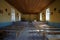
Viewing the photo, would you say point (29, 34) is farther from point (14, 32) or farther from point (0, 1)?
point (0, 1)

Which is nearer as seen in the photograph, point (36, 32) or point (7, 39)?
point (7, 39)

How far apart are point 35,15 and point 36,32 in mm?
15236

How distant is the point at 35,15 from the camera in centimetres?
2072

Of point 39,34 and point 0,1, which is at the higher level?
point 0,1

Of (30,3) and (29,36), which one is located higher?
(30,3)

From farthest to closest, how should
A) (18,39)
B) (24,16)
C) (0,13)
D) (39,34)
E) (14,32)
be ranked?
(24,16) < (0,13) < (39,34) < (14,32) < (18,39)

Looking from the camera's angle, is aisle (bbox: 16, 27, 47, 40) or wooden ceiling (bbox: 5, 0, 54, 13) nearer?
aisle (bbox: 16, 27, 47, 40)

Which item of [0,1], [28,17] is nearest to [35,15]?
[28,17]

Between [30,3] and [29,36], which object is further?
[30,3]

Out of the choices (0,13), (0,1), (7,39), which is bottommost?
(7,39)

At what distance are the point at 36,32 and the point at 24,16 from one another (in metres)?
15.1

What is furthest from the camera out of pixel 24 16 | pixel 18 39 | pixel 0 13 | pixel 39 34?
pixel 24 16

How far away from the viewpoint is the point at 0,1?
632 cm

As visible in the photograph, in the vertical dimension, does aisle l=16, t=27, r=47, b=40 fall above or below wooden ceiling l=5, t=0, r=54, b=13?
below
